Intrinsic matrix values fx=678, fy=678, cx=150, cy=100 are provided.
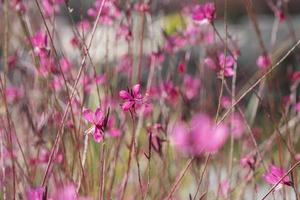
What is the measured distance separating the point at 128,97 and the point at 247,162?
1.74 feet

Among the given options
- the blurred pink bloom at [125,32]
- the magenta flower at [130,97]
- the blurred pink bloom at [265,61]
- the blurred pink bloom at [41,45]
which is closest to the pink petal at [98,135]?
the magenta flower at [130,97]

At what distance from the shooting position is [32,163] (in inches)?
73.2

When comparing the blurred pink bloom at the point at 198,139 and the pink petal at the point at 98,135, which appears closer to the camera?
the blurred pink bloom at the point at 198,139

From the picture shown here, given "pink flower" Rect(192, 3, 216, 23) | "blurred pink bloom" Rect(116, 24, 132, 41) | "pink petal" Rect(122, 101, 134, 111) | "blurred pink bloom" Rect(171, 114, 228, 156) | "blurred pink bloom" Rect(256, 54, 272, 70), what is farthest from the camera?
"blurred pink bloom" Rect(116, 24, 132, 41)

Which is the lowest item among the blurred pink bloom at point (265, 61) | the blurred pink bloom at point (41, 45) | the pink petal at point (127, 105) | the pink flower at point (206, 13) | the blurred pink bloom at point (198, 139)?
the blurred pink bloom at point (265, 61)

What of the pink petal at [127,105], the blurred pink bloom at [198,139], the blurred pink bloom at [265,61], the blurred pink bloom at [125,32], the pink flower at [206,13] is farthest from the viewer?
the blurred pink bloom at [125,32]

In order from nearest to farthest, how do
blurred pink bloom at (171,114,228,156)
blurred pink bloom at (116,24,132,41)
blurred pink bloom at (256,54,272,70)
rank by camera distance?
1. blurred pink bloom at (171,114,228,156)
2. blurred pink bloom at (256,54,272,70)
3. blurred pink bloom at (116,24,132,41)

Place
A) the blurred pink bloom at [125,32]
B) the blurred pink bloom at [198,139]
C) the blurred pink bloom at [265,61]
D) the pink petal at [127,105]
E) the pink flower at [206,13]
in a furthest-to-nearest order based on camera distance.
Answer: the blurred pink bloom at [125,32]
the blurred pink bloom at [265,61]
the pink flower at [206,13]
the pink petal at [127,105]
the blurred pink bloom at [198,139]

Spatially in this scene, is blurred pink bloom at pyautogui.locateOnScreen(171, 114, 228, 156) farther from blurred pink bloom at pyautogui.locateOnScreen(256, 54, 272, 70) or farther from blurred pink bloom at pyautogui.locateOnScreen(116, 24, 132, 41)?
blurred pink bloom at pyautogui.locateOnScreen(116, 24, 132, 41)

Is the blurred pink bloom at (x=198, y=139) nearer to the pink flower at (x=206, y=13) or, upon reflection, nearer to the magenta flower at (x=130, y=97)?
the magenta flower at (x=130, y=97)

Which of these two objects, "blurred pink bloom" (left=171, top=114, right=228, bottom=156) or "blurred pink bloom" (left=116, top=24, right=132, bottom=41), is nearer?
"blurred pink bloom" (left=171, top=114, right=228, bottom=156)

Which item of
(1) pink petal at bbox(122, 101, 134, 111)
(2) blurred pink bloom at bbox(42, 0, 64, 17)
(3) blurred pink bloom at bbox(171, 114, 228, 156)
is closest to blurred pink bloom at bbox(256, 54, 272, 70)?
(1) pink petal at bbox(122, 101, 134, 111)

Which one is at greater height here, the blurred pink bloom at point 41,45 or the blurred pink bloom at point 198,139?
the blurred pink bloom at point 198,139

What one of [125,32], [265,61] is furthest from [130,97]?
[125,32]
